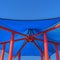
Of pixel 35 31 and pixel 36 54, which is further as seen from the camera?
pixel 36 54

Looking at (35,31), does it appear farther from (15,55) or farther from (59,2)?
(15,55)

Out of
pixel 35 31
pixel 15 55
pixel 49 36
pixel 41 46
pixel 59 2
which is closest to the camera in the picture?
pixel 59 2

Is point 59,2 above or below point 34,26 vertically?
above

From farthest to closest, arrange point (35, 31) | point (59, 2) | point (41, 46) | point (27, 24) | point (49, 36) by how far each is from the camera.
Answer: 1. point (41, 46)
2. point (49, 36)
3. point (35, 31)
4. point (27, 24)
5. point (59, 2)

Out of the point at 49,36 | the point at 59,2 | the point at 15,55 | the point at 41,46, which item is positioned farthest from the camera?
the point at 15,55

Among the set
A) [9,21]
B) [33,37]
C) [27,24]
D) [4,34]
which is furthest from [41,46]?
[9,21]

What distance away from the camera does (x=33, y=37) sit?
297 inches

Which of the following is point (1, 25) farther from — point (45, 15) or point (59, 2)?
point (59, 2)

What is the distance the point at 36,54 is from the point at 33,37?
3.90 metres

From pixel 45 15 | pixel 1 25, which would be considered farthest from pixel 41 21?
pixel 1 25

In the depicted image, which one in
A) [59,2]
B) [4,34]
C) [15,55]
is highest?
[59,2]

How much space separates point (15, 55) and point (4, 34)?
11.2 ft

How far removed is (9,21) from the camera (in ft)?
19.8

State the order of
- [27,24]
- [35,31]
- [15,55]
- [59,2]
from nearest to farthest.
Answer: [59,2], [27,24], [35,31], [15,55]
